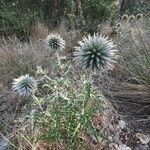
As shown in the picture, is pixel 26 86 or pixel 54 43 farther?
pixel 54 43

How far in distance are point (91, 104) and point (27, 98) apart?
46.3 inches

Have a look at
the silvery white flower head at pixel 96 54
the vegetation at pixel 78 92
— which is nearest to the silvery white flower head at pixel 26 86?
the vegetation at pixel 78 92

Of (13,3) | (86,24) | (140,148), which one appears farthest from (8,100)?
(13,3)

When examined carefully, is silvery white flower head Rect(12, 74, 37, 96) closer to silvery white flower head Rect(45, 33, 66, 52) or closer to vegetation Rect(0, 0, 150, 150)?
vegetation Rect(0, 0, 150, 150)

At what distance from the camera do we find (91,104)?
13.5ft

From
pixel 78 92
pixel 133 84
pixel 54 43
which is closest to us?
pixel 78 92

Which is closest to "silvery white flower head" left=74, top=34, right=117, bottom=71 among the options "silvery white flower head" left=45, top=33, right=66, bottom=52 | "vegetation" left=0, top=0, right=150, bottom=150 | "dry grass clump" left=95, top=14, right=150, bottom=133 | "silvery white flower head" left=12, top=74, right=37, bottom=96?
"vegetation" left=0, top=0, right=150, bottom=150

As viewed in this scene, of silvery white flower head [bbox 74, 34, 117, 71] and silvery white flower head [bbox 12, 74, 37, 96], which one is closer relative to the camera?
silvery white flower head [bbox 74, 34, 117, 71]

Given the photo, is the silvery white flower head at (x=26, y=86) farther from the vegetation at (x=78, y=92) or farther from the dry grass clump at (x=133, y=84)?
the dry grass clump at (x=133, y=84)

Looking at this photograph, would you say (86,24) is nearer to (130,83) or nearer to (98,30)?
(98,30)

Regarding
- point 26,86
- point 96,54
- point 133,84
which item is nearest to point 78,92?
point 26,86

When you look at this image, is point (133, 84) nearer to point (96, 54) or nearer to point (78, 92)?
point (78, 92)

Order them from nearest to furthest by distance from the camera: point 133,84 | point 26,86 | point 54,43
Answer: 1. point 26,86
2. point 54,43
3. point 133,84

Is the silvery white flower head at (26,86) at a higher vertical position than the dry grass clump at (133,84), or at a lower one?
lower
